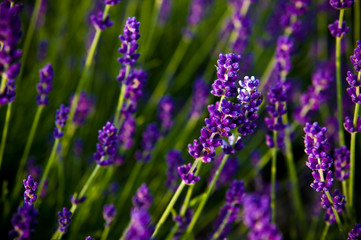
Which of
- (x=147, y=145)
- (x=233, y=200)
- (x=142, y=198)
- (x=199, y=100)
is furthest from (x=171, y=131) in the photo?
(x=233, y=200)

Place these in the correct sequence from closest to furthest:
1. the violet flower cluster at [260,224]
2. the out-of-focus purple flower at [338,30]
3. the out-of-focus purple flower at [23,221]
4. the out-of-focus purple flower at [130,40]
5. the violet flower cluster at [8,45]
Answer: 1. the violet flower cluster at [260,224]
2. the violet flower cluster at [8,45]
3. the out-of-focus purple flower at [23,221]
4. the out-of-focus purple flower at [130,40]
5. the out-of-focus purple flower at [338,30]

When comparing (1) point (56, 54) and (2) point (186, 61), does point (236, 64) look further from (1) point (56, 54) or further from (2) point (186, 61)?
(2) point (186, 61)

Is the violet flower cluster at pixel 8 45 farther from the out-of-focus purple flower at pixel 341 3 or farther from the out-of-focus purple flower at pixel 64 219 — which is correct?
the out-of-focus purple flower at pixel 341 3

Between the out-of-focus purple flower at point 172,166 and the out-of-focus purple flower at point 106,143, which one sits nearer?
the out-of-focus purple flower at point 106,143

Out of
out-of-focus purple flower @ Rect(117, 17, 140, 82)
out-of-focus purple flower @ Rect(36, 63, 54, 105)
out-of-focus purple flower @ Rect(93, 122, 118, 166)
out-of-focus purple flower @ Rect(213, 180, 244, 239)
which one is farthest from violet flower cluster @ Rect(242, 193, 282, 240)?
out-of-focus purple flower @ Rect(36, 63, 54, 105)

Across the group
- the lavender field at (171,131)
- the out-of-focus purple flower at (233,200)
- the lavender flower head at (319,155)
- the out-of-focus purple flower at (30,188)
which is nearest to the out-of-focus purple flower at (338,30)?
the lavender field at (171,131)

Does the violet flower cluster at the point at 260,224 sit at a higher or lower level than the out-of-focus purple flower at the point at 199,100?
lower
